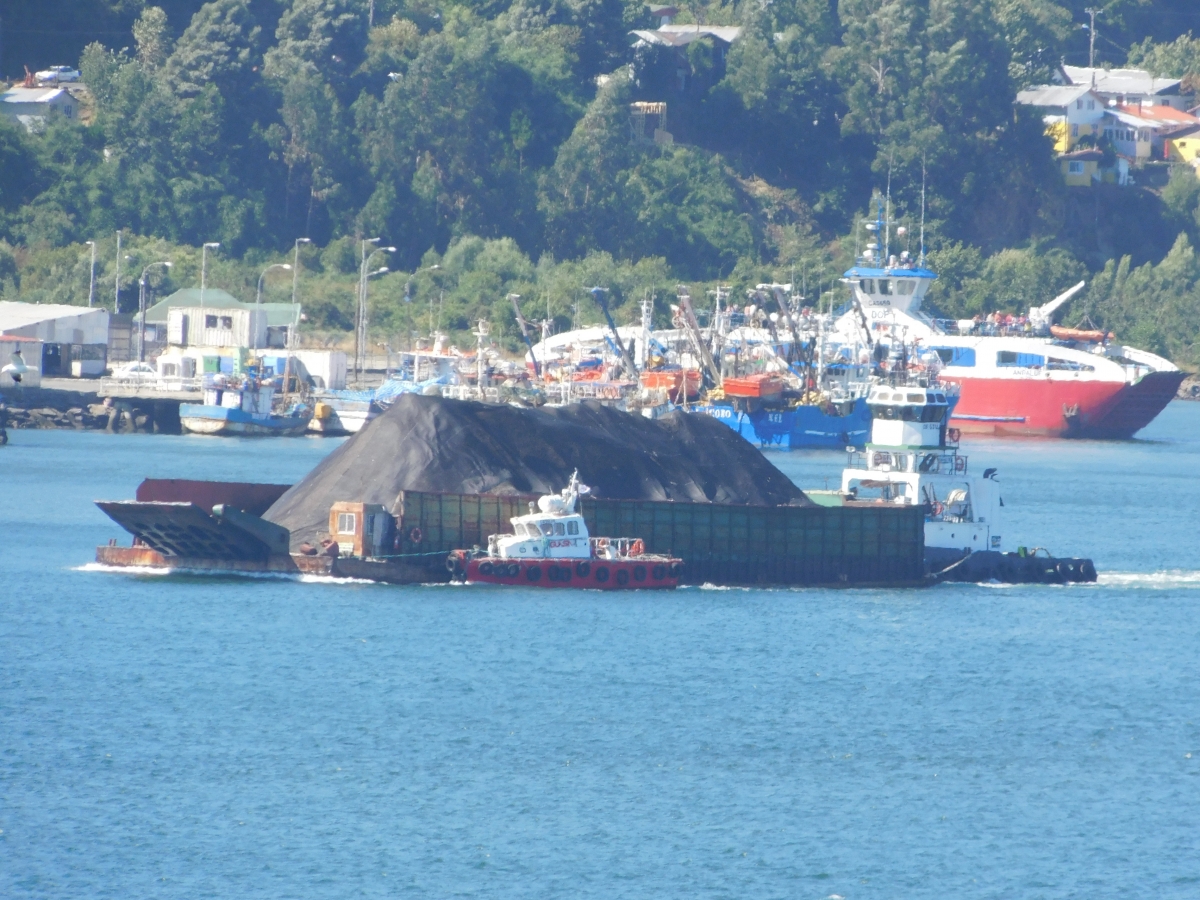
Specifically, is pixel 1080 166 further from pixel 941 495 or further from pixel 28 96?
pixel 941 495

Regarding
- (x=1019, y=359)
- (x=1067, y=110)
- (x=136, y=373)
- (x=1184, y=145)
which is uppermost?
(x=1067, y=110)

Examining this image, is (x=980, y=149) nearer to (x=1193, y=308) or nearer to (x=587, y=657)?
(x=1193, y=308)

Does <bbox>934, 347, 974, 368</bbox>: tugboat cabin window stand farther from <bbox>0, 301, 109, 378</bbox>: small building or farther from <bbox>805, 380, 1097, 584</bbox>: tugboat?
<bbox>805, 380, 1097, 584</bbox>: tugboat

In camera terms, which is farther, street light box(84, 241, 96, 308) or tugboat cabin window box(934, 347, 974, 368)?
tugboat cabin window box(934, 347, 974, 368)

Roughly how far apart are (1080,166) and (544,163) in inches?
1979

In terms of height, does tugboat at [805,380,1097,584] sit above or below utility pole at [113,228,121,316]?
below

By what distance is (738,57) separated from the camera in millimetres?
169625

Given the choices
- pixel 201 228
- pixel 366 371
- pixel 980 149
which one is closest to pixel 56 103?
pixel 201 228

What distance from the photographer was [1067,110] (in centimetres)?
18538

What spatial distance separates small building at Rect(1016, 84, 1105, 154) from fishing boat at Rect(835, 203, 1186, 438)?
49.8 m

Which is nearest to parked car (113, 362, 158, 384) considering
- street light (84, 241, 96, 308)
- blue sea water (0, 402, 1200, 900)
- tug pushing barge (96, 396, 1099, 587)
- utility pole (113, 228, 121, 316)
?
street light (84, 241, 96, 308)

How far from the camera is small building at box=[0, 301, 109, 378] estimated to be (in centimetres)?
11844

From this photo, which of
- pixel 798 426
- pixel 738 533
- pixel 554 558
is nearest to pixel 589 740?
pixel 554 558

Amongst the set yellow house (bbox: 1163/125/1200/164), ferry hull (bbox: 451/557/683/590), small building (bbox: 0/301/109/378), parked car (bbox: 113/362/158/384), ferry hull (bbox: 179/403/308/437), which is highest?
yellow house (bbox: 1163/125/1200/164)
